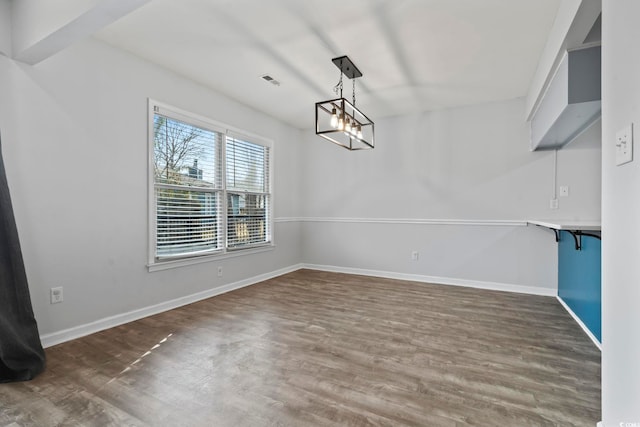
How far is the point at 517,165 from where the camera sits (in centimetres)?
406

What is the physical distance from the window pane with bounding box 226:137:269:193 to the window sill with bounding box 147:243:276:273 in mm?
892

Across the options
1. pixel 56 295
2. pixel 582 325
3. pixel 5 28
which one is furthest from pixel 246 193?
pixel 582 325

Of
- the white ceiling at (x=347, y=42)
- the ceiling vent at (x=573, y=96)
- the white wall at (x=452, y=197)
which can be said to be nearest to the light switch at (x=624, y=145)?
the ceiling vent at (x=573, y=96)

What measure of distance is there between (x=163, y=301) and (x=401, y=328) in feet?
8.17

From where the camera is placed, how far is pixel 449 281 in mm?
4449

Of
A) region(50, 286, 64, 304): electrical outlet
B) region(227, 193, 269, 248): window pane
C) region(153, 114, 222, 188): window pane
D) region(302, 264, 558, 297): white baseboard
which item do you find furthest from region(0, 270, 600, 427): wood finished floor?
region(153, 114, 222, 188): window pane

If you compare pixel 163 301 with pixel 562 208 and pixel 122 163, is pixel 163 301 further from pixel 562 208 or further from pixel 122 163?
pixel 562 208

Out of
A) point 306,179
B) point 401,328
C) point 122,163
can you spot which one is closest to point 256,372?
point 401,328

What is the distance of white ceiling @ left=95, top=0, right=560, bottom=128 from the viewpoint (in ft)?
7.46

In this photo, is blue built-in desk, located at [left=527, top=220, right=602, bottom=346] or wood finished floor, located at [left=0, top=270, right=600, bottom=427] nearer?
wood finished floor, located at [left=0, top=270, right=600, bottom=427]

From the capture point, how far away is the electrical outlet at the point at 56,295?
2.43 meters

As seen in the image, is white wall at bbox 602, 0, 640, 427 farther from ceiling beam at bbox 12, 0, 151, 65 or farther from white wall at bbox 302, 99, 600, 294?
white wall at bbox 302, 99, 600, 294

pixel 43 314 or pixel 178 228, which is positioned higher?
pixel 178 228

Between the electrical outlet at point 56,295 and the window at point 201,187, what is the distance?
800 mm
